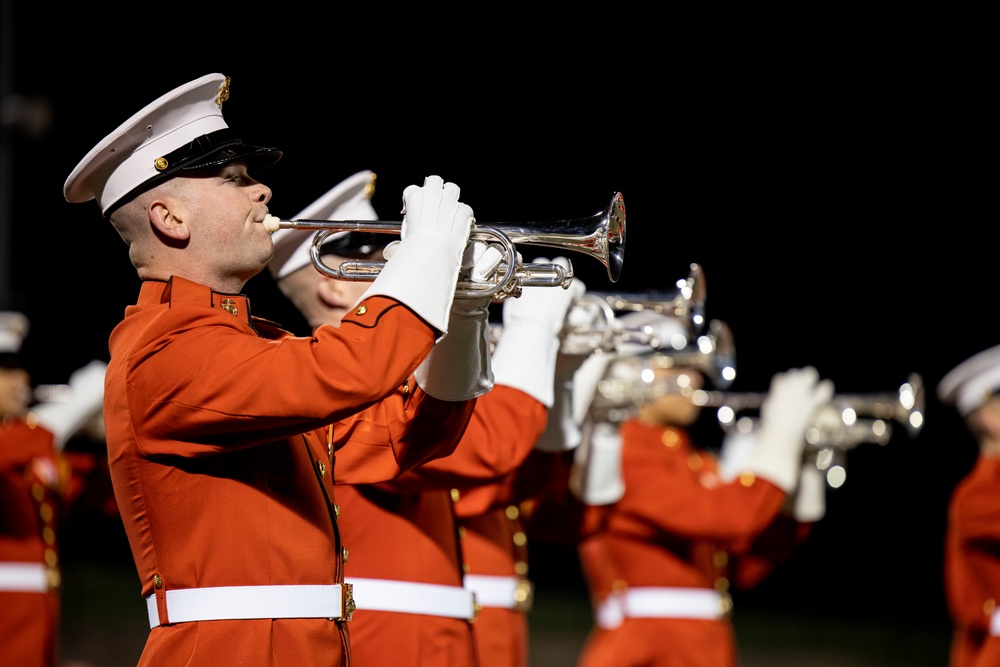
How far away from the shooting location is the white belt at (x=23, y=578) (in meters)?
5.86

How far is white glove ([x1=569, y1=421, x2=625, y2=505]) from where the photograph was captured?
4.82 meters

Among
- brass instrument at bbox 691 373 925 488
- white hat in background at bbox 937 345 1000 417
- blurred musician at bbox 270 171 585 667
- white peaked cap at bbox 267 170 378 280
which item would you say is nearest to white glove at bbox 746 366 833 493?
brass instrument at bbox 691 373 925 488

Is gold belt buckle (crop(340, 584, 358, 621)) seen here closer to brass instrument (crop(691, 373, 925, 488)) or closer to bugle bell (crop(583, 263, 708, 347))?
bugle bell (crop(583, 263, 708, 347))

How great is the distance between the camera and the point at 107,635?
10.2 meters

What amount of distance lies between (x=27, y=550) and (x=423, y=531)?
10.9ft

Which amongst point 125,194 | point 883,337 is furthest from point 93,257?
point 125,194

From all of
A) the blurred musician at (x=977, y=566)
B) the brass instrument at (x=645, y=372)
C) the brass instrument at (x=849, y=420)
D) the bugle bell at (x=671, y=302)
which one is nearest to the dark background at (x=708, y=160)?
the brass instrument at (x=645, y=372)

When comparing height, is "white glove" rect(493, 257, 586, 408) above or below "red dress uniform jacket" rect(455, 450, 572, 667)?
above

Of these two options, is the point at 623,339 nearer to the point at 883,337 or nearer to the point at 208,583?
the point at 208,583

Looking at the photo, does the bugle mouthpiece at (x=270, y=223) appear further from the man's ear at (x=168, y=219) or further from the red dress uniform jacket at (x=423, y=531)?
the red dress uniform jacket at (x=423, y=531)

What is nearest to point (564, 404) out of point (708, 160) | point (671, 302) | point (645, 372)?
point (671, 302)

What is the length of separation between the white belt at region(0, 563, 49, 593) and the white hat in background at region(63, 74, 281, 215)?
3969mm

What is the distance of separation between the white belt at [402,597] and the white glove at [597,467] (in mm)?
1565

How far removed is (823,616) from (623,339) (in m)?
7.37
